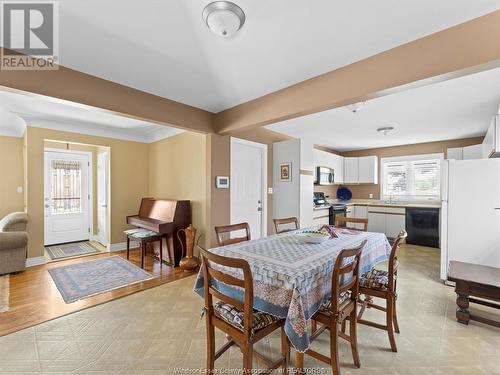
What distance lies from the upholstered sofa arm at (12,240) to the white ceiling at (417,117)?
161 inches

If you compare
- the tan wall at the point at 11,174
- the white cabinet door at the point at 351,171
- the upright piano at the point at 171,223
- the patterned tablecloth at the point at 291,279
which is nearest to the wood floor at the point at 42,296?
the upright piano at the point at 171,223

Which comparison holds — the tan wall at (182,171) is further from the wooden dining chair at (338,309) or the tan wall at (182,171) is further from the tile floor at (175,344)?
the wooden dining chair at (338,309)

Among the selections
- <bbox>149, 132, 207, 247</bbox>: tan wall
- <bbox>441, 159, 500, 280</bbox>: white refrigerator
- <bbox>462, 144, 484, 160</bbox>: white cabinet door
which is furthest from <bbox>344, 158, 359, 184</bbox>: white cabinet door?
<bbox>149, 132, 207, 247</bbox>: tan wall

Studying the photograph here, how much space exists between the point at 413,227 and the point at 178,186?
4959 millimetres

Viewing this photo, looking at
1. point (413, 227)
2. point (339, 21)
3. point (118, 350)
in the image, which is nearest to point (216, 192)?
point (118, 350)

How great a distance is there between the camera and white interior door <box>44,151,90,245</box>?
501 centimetres

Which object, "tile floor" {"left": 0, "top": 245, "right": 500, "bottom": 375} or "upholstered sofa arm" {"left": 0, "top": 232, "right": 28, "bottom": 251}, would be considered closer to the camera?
"tile floor" {"left": 0, "top": 245, "right": 500, "bottom": 375}

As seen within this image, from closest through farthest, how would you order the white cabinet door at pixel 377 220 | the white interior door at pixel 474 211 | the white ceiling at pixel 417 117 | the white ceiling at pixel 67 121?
1. the white ceiling at pixel 417 117
2. the white interior door at pixel 474 211
3. the white ceiling at pixel 67 121
4. the white cabinet door at pixel 377 220

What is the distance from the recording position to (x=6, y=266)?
3422 mm

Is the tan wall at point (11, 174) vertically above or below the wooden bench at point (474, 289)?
above

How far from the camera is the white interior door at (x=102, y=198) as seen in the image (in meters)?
4.99

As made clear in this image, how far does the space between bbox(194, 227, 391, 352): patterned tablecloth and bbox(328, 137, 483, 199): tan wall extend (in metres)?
4.49

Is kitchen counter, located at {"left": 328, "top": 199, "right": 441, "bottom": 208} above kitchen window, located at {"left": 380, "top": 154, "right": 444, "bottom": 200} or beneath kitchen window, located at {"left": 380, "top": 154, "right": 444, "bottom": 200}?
beneath

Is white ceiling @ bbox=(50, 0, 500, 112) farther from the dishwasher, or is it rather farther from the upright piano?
the dishwasher
